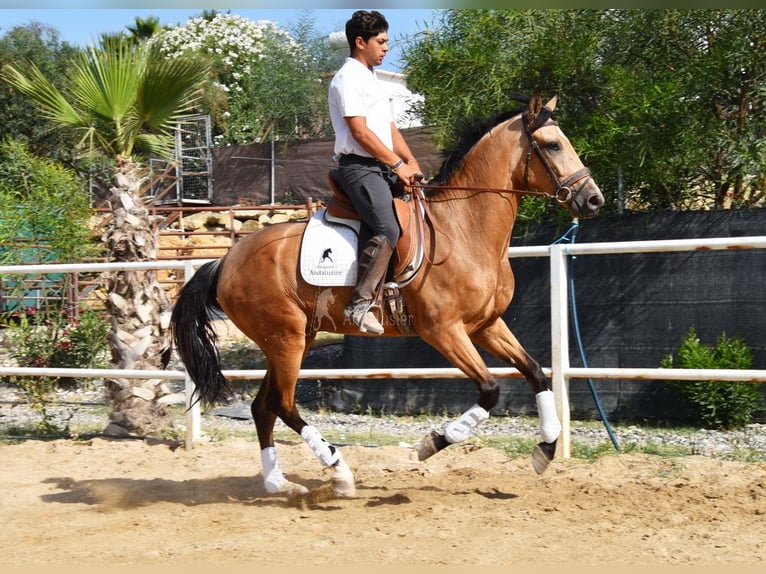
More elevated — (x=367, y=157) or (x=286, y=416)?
(x=367, y=157)

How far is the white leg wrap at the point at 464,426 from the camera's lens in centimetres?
517

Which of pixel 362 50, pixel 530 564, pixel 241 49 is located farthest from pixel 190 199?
pixel 530 564

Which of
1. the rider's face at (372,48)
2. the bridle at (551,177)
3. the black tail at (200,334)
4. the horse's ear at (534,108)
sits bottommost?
the black tail at (200,334)

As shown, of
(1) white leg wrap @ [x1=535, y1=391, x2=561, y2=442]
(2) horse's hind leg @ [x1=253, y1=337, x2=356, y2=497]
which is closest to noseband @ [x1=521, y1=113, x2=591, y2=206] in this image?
(1) white leg wrap @ [x1=535, y1=391, x2=561, y2=442]

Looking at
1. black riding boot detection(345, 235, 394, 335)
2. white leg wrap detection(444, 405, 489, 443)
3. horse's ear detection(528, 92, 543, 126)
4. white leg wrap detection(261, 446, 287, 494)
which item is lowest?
white leg wrap detection(261, 446, 287, 494)

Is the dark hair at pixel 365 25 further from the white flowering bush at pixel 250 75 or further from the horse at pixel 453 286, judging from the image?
the white flowering bush at pixel 250 75

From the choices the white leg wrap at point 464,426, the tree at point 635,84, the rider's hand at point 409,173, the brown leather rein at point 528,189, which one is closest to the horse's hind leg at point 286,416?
the white leg wrap at point 464,426

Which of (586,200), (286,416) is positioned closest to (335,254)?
(286,416)

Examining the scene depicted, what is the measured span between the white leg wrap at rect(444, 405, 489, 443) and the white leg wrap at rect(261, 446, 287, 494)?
1243mm

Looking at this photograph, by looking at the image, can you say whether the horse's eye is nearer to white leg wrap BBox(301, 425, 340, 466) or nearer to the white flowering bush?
white leg wrap BBox(301, 425, 340, 466)

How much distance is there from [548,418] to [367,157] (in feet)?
6.54

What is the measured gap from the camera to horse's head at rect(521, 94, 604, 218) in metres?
5.18

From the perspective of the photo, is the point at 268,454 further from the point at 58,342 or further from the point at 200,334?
the point at 58,342

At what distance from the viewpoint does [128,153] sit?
8.44 metres
